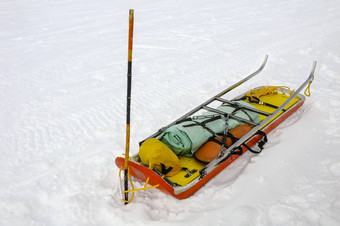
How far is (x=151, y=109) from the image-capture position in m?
4.62

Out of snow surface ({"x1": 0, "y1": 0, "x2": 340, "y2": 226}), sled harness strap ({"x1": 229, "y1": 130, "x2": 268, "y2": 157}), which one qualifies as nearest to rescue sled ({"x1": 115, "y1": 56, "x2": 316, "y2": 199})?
sled harness strap ({"x1": 229, "y1": 130, "x2": 268, "y2": 157})

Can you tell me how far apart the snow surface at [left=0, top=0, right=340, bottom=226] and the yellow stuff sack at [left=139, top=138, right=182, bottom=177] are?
27 cm

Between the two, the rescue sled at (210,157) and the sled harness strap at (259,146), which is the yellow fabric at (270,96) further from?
the sled harness strap at (259,146)

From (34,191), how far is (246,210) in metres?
2.10

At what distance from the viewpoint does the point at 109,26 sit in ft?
29.1

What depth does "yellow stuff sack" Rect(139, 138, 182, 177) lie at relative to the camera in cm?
296

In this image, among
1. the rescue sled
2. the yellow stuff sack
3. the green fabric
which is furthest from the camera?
the green fabric

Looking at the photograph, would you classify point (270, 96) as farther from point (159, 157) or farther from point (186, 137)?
point (159, 157)

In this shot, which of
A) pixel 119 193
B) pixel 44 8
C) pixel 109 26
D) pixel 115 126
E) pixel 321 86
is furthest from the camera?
pixel 44 8

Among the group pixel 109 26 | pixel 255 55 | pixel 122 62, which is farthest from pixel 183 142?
pixel 109 26

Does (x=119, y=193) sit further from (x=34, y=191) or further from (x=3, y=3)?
(x=3, y=3)

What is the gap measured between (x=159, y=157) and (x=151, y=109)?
1.73 metres

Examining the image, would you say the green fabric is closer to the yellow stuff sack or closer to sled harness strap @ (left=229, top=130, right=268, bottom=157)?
the yellow stuff sack

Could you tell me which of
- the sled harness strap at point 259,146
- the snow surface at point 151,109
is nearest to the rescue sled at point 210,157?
the sled harness strap at point 259,146
